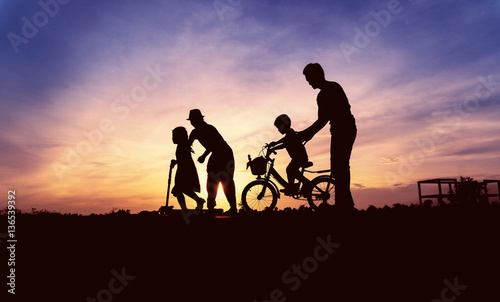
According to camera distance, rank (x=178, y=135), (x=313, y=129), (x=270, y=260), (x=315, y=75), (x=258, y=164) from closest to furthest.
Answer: (x=270, y=260) < (x=315, y=75) < (x=313, y=129) < (x=178, y=135) < (x=258, y=164)

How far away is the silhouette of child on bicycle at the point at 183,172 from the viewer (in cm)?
918

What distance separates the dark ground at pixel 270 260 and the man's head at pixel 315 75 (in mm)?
2229

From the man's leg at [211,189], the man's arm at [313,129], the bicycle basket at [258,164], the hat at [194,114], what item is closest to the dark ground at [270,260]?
the man's arm at [313,129]

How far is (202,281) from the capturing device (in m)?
4.54

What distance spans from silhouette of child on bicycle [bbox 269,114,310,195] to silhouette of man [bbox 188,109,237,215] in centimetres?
141

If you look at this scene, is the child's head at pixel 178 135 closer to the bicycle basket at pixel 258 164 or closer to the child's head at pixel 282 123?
the bicycle basket at pixel 258 164

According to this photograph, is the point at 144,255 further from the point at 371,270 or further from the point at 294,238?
the point at 371,270

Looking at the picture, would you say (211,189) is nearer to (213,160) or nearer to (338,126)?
(213,160)

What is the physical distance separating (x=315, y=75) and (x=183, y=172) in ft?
14.2

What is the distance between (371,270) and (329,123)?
2826mm

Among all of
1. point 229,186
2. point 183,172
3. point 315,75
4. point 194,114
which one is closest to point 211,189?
point 229,186

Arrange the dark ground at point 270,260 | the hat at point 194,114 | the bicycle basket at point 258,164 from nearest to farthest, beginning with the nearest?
the dark ground at point 270,260, the hat at point 194,114, the bicycle basket at point 258,164

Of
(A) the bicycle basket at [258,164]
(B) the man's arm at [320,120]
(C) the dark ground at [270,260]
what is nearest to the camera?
(C) the dark ground at [270,260]

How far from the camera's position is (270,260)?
475cm
